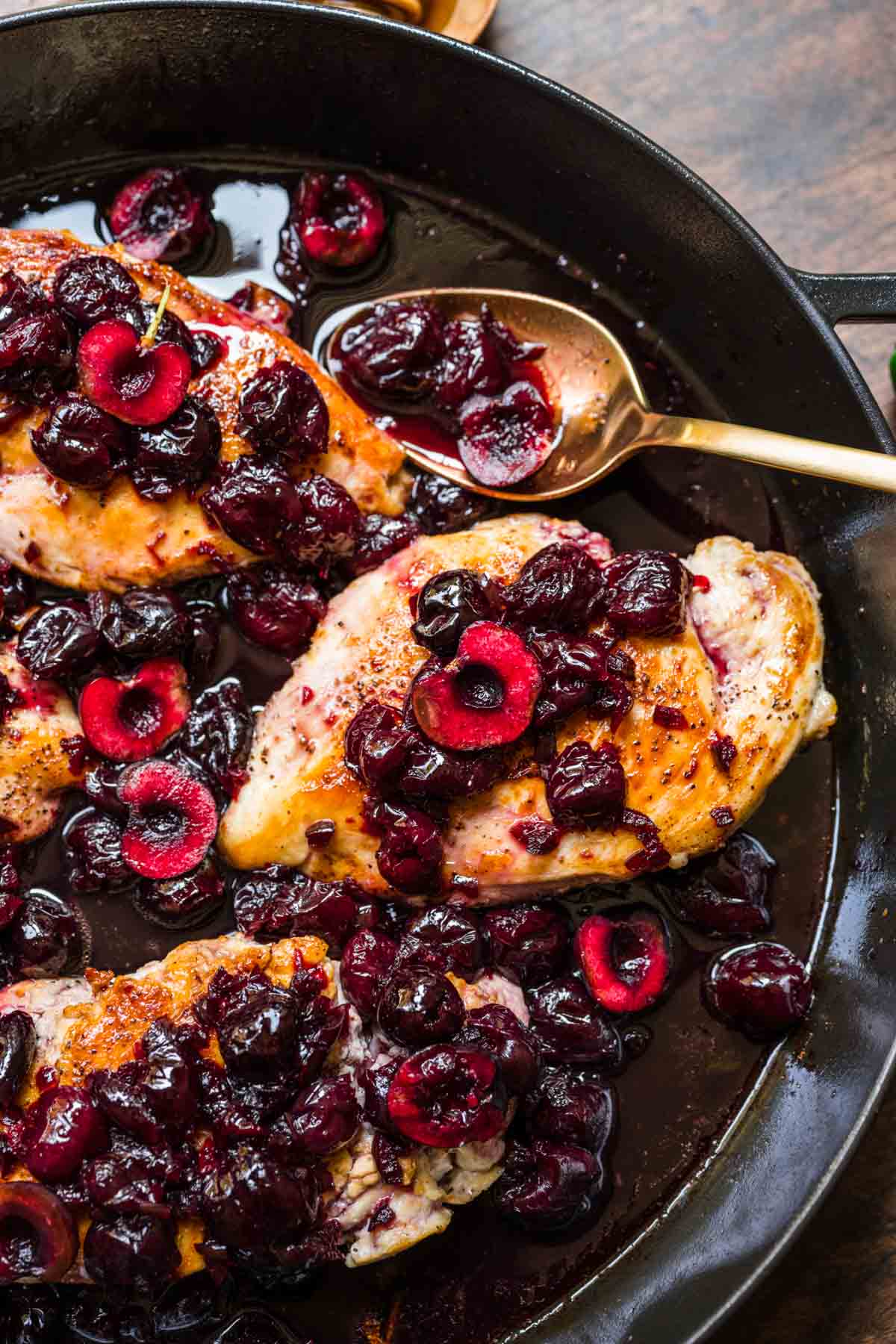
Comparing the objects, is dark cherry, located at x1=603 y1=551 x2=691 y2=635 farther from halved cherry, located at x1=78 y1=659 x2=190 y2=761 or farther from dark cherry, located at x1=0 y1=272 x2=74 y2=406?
dark cherry, located at x1=0 y1=272 x2=74 y2=406

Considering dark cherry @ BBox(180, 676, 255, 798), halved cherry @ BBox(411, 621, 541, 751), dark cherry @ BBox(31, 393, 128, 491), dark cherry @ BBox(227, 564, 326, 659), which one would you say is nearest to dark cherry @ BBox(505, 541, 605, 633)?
halved cherry @ BBox(411, 621, 541, 751)

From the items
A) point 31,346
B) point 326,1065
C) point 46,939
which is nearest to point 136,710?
point 46,939

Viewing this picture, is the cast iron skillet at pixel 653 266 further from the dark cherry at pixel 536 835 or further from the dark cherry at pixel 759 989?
the dark cherry at pixel 536 835

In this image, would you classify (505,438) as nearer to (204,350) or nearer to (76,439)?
(204,350)


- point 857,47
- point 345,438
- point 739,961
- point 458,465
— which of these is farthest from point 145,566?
point 857,47

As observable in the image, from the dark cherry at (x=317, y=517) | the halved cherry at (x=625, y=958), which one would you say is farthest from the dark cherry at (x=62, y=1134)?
the dark cherry at (x=317, y=517)
